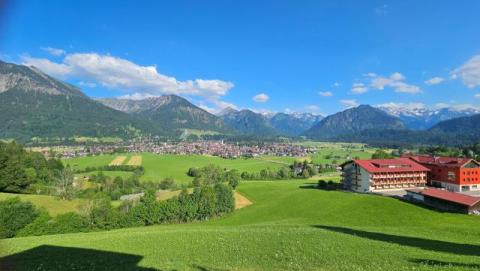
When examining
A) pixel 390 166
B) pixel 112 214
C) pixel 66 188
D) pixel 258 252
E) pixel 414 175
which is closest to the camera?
pixel 258 252

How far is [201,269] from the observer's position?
56.8 feet

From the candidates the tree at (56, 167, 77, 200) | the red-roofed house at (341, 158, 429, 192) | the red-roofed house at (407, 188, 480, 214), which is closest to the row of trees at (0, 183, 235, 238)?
the tree at (56, 167, 77, 200)

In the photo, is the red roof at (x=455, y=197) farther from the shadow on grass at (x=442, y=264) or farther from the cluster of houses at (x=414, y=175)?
the shadow on grass at (x=442, y=264)

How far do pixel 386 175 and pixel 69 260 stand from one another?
7055 cm

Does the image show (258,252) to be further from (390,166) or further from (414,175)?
(414,175)

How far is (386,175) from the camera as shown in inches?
2953

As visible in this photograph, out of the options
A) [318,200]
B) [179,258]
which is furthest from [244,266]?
[318,200]

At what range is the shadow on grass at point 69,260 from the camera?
18438 mm

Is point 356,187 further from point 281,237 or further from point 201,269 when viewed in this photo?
point 201,269

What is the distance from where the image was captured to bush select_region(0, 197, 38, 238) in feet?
149

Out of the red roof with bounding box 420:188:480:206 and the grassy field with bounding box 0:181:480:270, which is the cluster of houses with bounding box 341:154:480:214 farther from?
the grassy field with bounding box 0:181:480:270

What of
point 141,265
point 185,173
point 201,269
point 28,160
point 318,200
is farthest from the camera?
point 185,173

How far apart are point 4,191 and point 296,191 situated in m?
67.0

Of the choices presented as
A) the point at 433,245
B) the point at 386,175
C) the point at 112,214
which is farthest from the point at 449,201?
the point at 112,214
